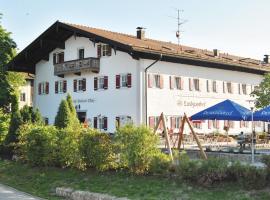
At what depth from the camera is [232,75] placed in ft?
139

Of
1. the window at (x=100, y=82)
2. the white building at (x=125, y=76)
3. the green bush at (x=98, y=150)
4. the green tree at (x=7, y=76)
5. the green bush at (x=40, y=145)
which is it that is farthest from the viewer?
the green tree at (x=7, y=76)

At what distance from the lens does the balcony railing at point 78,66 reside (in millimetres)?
37219

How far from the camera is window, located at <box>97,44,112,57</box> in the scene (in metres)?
36.5

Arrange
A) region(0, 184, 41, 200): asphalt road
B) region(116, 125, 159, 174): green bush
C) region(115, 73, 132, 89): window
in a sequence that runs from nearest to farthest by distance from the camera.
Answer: region(0, 184, 41, 200): asphalt road, region(116, 125, 159, 174): green bush, region(115, 73, 132, 89): window

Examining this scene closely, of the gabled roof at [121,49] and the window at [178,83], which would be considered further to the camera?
the window at [178,83]

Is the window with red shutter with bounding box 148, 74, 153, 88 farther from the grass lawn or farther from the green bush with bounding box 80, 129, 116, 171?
the green bush with bounding box 80, 129, 116, 171

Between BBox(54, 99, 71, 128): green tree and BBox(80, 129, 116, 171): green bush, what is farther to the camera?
BBox(54, 99, 71, 128): green tree

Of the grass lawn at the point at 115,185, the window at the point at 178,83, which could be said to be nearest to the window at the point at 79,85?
the window at the point at 178,83

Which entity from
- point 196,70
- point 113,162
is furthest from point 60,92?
point 113,162

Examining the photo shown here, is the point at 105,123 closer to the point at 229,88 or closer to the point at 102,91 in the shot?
the point at 102,91

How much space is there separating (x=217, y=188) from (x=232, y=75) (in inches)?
1219

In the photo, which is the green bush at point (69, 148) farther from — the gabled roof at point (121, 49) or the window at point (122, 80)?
the window at point (122, 80)

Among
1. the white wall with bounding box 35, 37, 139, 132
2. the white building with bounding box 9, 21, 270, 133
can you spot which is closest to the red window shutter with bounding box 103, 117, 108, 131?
the white building with bounding box 9, 21, 270, 133

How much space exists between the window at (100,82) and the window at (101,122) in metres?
2.24
